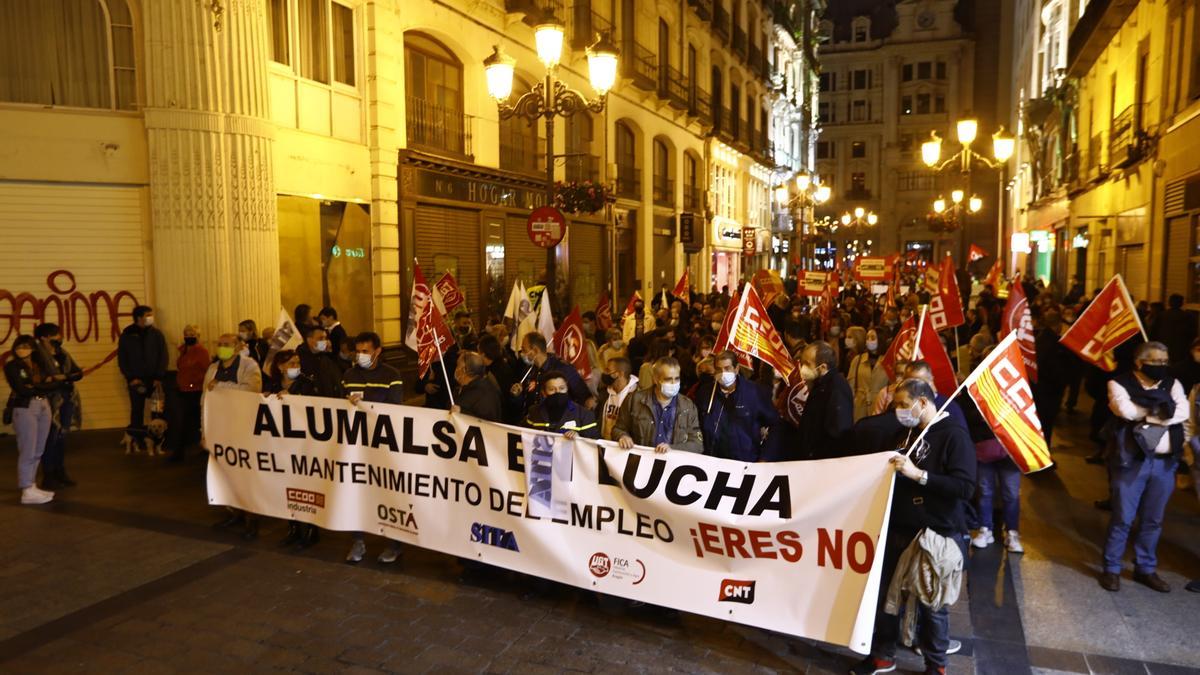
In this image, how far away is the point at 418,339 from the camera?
8.12 m

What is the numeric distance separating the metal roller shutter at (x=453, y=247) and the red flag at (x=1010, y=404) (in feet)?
38.3

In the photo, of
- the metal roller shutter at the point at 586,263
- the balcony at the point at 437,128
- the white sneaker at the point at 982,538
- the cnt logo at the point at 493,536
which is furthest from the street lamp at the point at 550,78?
the metal roller shutter at the point at 586,263

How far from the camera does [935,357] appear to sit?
687cm

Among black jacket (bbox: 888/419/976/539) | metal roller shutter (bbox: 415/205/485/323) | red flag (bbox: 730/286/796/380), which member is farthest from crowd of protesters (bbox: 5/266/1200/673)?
metal roller shutter (bbox: 415/205/485/323)

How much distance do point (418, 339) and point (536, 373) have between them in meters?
1.26

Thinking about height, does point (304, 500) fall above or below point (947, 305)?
below

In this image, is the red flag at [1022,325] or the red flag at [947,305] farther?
the red flag at [947,305]

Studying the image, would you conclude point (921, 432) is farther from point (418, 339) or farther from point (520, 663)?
point (418, 339)

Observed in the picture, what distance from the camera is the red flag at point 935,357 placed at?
6.80 metres

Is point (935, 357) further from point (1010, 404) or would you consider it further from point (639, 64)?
point (639, 64)

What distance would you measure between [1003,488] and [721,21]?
30513 millimetres

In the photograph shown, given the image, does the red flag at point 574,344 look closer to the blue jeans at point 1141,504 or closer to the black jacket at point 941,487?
the black jacket at point 941,487

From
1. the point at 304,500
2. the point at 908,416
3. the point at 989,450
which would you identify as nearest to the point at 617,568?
the point at 908,416

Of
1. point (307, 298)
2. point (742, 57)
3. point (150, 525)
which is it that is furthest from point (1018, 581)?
point (742, 57)
